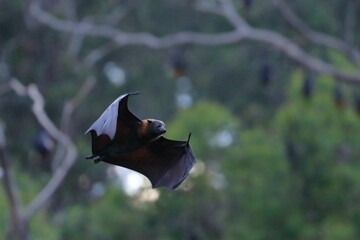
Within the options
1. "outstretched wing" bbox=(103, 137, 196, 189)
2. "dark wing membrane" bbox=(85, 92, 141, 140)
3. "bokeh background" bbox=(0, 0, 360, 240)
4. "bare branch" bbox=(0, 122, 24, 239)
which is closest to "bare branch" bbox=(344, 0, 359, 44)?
"bokeh background" bbox=(0, 0, 360, 240)

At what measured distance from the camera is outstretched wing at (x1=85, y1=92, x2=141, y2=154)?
427 centimetres

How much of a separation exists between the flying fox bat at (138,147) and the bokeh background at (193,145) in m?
4.59

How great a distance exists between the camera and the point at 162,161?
4949 mm

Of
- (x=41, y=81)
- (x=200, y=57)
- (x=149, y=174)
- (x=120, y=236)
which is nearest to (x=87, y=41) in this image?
(x=41, y=81)

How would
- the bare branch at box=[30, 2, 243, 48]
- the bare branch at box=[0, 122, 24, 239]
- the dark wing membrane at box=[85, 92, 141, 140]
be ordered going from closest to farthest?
the dark wing membrane at box=[85, 92, 141, 140], the bare branch at box=[0, 122, 24, 239], the bare branch at box=[30, 2, 243, 48]

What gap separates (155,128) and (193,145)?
1007cm

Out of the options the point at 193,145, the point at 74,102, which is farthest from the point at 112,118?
the point at 193,145

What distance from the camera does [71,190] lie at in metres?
21.3

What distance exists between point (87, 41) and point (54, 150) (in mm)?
3623

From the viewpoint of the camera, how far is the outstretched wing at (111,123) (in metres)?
4.27

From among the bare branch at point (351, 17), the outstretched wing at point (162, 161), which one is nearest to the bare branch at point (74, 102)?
the outstretched wing at point (162, 161)

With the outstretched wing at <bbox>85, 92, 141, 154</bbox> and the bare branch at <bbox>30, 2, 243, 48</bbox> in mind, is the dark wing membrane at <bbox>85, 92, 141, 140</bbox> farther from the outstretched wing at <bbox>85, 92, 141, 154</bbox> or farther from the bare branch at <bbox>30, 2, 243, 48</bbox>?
the bare branch at <bbox>30, 2, 243, 48</bbox>

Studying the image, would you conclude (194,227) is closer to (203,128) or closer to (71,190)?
(203,128)

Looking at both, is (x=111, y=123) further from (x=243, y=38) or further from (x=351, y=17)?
(x=351, y=17)
